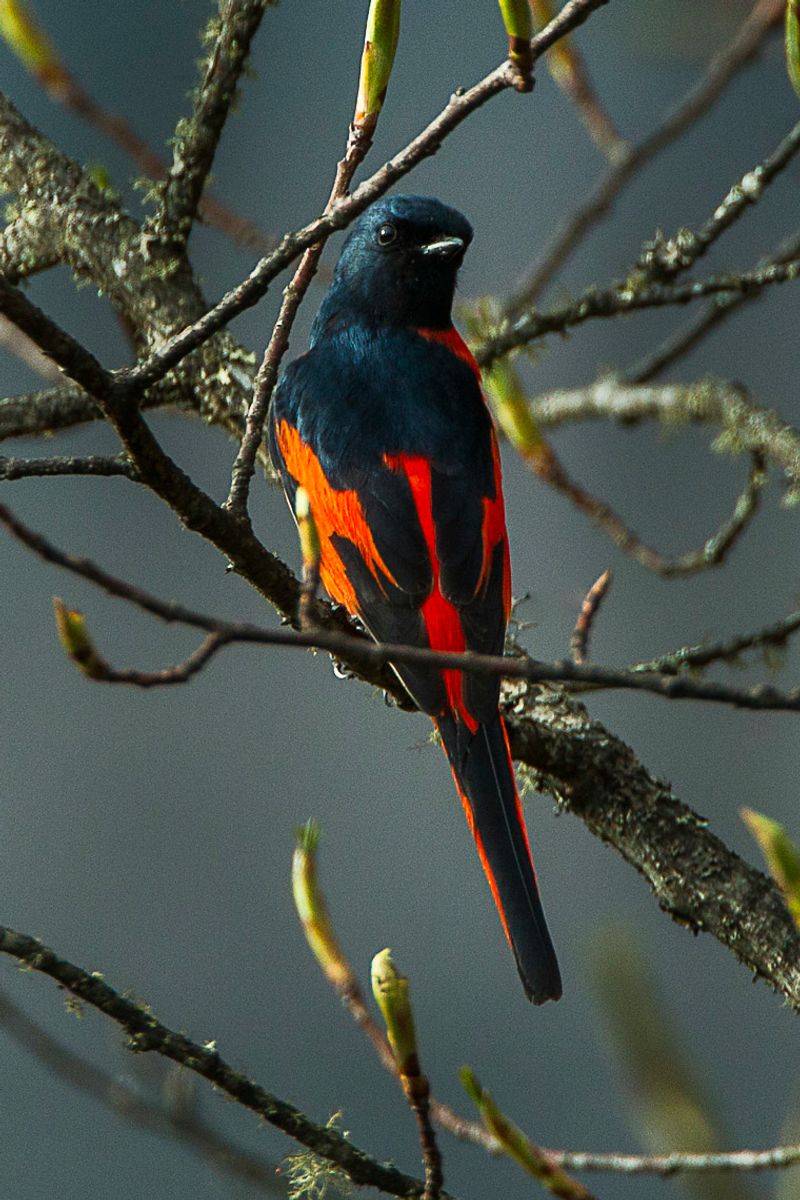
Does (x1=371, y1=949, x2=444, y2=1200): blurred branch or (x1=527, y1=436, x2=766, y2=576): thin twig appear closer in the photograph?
(x1=371, y1=949, x2=444, y2=1200): blurred branch

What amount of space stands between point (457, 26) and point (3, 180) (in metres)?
4.72

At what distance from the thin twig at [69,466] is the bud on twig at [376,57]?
A: 492 mm

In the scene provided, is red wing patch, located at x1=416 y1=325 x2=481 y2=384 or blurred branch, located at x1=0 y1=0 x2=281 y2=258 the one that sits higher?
blurred branch, located at x1=0 y1=0 x2=281 y2=258

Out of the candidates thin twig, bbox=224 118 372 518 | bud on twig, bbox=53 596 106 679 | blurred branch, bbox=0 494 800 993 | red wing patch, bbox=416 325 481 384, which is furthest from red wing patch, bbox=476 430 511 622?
bud on twig, bbox=53 596 106 679

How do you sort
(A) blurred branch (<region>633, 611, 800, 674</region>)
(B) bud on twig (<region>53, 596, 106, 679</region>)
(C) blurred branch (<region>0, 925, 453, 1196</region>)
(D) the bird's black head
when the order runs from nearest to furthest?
1. (B) bud on twig (<region>53, 596, 106, 679</region>)
2. (C) blurred branch (<region>0, 925, 453, 1196</region>)
3. (A) blurred branch (<region>633, 611, 800, 674</region>)
4. (D) the bird's black head

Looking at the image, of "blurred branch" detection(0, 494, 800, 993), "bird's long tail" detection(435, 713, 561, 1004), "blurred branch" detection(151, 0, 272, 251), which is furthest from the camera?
"blurred branch" detection(151, 0, 272, 251)

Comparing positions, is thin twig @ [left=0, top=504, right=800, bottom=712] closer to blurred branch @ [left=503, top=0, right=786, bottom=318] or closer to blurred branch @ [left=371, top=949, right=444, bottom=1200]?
blurred branch @ [left=371, top=949, right=444, bottom=1200]

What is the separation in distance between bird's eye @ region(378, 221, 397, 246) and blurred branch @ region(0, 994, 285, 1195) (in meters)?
1.89

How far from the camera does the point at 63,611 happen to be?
1278 millimetres

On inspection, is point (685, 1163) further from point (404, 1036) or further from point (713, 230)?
point (713, 230)

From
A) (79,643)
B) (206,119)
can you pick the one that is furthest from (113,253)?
(79,643)

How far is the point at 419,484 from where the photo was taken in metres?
2.73

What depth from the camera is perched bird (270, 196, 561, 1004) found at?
7.57ft

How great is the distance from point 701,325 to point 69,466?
6.41 ft
